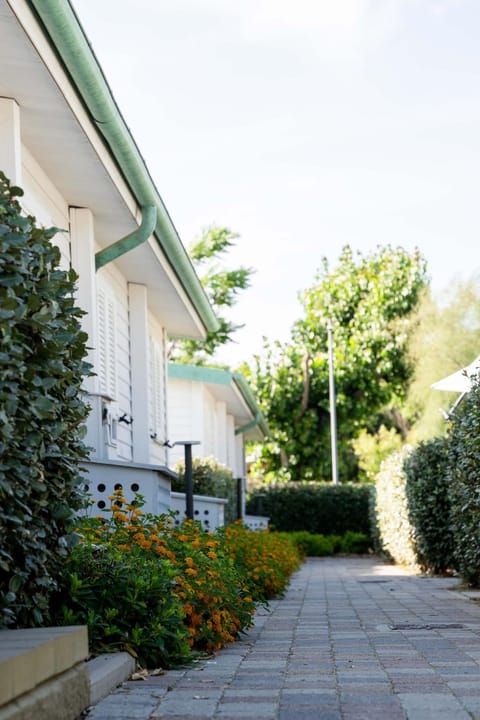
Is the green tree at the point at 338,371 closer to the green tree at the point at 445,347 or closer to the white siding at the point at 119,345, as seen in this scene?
the green tree at the point at 445,347

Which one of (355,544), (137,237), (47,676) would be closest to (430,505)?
(137,237)

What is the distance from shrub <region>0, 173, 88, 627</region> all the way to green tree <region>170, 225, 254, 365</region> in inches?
1338

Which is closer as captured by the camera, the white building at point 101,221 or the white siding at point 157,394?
the white building at point 101,221

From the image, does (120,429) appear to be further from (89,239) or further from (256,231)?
(256,231)

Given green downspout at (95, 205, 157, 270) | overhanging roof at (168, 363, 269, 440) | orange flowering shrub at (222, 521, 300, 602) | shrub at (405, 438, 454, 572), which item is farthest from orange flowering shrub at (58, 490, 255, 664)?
overhanging roof at (168, 363, 269, 440)

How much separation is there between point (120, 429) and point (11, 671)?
9271 millimetres

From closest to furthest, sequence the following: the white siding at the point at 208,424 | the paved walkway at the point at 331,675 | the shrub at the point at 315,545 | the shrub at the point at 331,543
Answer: the paved walkway at the point at 331,675, the white siding at the point at 208,424, the shrub at the point at 315,545, the shrub at the point at 331,543

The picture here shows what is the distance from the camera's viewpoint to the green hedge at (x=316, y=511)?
30.4m

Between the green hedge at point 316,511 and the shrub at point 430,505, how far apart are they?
1414 centimetres

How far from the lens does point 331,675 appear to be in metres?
5.49

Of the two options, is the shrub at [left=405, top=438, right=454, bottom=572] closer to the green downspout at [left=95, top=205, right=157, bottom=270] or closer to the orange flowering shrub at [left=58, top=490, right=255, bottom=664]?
the green downspout at [left=95, top=205, right=157, bottom=270]

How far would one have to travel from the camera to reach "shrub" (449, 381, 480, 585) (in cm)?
991

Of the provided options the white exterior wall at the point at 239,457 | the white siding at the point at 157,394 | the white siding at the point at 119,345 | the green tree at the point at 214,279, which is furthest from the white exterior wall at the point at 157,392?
the green tree at the point at 214,279

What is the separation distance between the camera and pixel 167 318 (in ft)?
53.7
